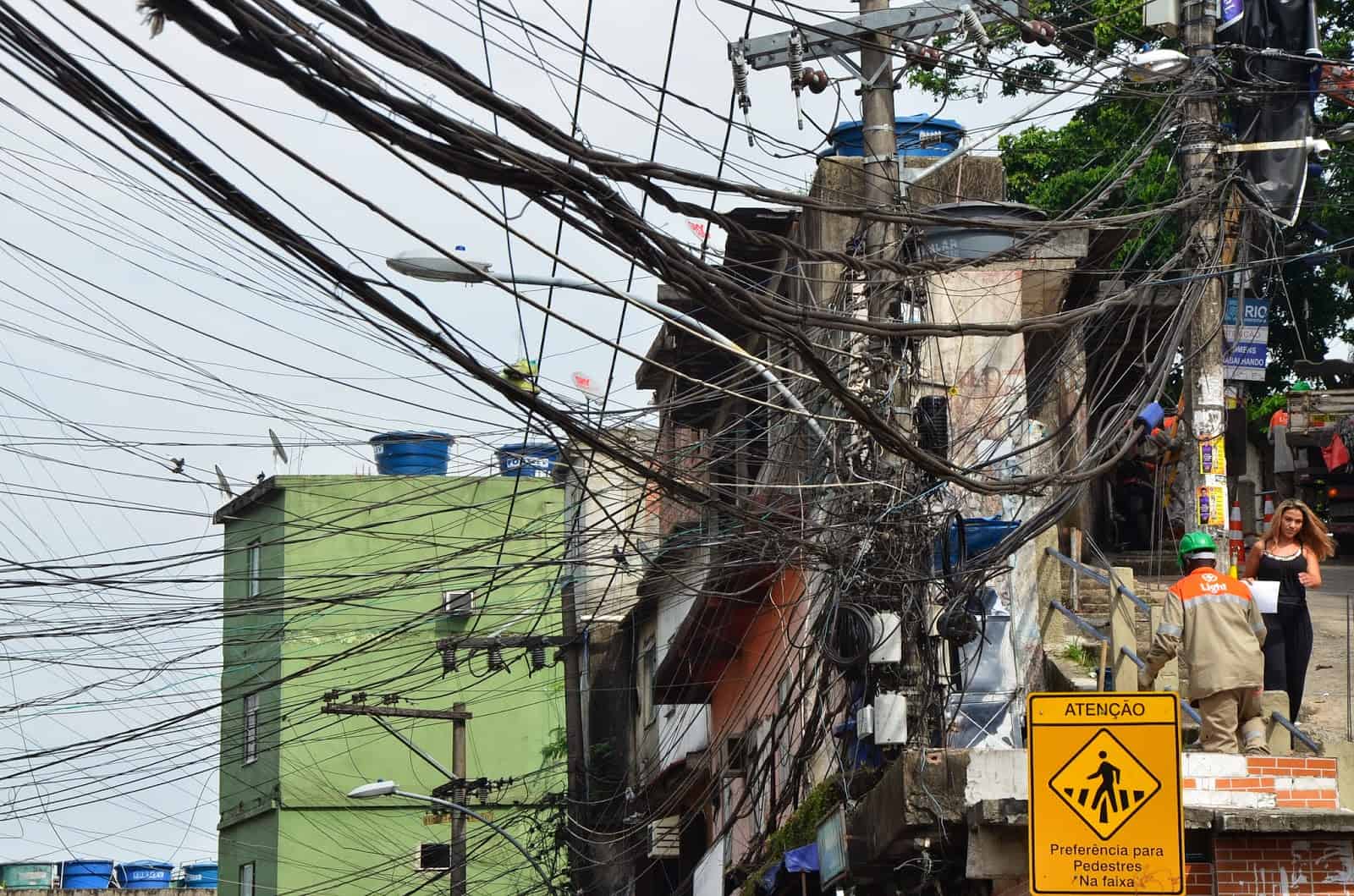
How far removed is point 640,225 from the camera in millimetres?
6824

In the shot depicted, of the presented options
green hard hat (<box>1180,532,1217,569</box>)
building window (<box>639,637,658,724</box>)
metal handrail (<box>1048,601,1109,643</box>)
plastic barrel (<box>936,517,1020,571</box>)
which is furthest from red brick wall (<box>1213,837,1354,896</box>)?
building window (<box>639,637,658,724</box>)

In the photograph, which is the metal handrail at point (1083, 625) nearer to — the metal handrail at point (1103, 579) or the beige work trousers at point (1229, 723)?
the metal handrail at point (1103, 579)

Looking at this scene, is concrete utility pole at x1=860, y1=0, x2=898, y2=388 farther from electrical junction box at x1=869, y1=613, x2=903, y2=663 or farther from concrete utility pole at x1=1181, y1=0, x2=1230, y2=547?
concrete utility pole at x1=1181, y1=0, x2=1230, y2=547

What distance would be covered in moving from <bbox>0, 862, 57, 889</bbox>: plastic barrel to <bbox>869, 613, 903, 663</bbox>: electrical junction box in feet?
126

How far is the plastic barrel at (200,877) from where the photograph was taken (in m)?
47.4

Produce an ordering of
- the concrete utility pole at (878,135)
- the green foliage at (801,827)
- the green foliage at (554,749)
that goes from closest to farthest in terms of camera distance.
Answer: the concrete utility pole at (878,135)
the green foliage at (801,827)
the green foliage at (554,749)

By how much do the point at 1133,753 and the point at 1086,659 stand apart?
24.9 ft

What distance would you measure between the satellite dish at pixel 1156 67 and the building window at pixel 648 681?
46.6 feet

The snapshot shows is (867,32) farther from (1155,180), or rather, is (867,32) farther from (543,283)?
(1155,180)

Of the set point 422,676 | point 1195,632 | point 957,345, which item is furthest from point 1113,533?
point 422,676

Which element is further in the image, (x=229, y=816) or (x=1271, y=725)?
(x=229, y=816)

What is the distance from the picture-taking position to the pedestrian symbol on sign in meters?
7.04

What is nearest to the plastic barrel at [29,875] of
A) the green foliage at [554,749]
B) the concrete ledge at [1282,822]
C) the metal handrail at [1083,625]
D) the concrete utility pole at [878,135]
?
the green foliage at [554,749]

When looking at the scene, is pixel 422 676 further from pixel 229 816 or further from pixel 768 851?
pixel 768 851
